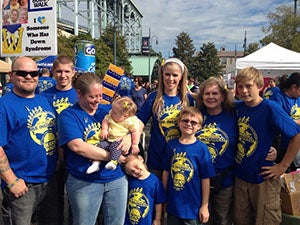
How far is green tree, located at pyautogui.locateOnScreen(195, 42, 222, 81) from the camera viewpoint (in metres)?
67.4

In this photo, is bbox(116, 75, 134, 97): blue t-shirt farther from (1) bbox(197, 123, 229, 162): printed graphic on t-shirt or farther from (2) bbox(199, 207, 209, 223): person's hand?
(2) bbox(199, 207, 209, 223): person's hand

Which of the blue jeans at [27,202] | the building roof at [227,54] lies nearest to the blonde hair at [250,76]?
the blue jeans at [27,202]

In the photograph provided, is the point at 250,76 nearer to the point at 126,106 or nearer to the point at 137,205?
the point at 126,106

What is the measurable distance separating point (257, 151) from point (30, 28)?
459 centimetres

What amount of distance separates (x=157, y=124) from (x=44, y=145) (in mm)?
1111

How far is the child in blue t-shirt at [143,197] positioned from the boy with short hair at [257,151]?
0.79 m

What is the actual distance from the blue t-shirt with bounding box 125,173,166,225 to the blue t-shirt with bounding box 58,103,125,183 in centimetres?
33

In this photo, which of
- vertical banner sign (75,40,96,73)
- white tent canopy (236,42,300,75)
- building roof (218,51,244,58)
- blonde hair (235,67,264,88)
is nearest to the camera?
blonde hair (235,67,264,88)

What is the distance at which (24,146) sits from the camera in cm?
233

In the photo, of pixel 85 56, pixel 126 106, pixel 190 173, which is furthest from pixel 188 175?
pixel 85 56

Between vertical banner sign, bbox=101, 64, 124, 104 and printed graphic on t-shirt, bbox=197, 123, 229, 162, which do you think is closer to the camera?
printed graphic on t-shirt, bbox=197, 123, 229, 162

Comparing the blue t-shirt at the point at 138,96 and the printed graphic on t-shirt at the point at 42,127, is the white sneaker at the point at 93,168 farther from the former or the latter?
the blue t-shirt at the point at 138,96

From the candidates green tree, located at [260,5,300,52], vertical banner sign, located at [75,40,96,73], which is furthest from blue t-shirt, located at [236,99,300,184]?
green tree, located at [260,5,300,52]

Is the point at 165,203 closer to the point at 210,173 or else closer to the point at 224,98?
the point at 210,173
